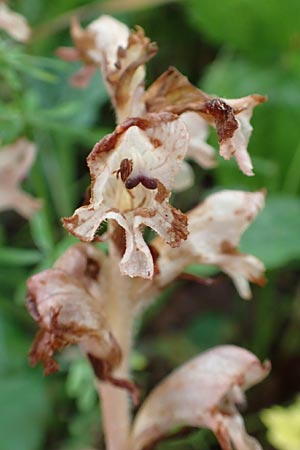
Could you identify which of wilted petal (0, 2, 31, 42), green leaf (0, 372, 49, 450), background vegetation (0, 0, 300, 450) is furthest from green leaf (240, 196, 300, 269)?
wilted petal (0, 2, 31, 42)

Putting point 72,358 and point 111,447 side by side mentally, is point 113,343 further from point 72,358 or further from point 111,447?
point 72,358

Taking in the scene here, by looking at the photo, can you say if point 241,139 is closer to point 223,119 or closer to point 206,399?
point 223,119

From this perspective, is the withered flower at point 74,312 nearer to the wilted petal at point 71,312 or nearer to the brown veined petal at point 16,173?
A: the wilted petal at point 71,312

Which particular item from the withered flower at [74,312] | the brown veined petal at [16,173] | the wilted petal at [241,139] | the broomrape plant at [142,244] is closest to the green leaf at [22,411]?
the brown veined petal at [16,173]

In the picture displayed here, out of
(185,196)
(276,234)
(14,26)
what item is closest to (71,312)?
(14,26)

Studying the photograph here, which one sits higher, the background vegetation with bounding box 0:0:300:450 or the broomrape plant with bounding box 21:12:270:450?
the broomrape plant with bounding box 21:12:270:450

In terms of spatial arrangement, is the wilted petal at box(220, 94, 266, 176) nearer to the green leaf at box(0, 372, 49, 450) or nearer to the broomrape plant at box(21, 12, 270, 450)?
the broomrape plant at box(21, 12, 270, 450)

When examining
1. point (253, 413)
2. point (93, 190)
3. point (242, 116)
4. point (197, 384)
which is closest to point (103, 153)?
point (93, 190)
